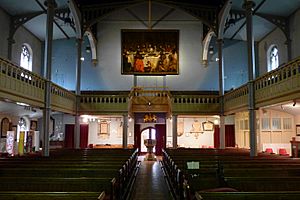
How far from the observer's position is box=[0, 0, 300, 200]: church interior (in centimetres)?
783

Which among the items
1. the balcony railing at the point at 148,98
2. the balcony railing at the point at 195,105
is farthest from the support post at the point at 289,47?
the balcony railing at the point at 195,105

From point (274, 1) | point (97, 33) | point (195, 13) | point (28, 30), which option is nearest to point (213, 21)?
point (195, 13)

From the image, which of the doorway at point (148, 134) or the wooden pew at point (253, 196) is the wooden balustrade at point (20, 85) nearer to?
the wooden pew at point (253, 196)

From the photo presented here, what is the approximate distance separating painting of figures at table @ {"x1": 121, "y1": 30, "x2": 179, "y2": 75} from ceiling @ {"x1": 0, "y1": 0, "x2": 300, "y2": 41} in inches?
107

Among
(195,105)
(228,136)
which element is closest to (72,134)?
(195,105)

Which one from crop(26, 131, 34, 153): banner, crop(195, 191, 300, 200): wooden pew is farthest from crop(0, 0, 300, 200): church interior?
crop(26, 131, 34, 153): banner

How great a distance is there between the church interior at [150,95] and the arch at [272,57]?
0.30 feet

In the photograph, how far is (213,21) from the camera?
18.0 metres

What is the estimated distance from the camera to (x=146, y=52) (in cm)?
2075

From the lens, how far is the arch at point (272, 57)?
60.8ft

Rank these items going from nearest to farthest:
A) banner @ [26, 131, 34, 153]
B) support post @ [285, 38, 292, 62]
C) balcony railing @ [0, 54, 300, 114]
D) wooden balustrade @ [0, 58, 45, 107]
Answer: wooden balustrade @ [0, 58, 45, 107], balcony railing @ [0, 54, 300, 114], support post @ [285, 38, 292, 62], banner @ [26, 131, 34, 153]

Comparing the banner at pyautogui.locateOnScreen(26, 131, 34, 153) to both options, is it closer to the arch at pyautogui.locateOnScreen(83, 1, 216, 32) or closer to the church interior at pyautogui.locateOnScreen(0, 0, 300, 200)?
the church interior at pyautogui.locateOnScreen(0, 0, 300, 200)

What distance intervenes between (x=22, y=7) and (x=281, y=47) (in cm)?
1408

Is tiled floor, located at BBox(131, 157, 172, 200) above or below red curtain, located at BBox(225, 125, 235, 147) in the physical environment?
below
